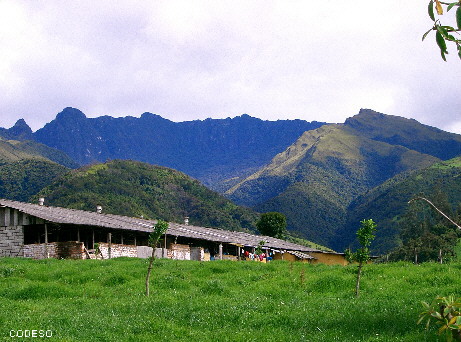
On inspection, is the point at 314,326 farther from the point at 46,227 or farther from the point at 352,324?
the point at 46,227

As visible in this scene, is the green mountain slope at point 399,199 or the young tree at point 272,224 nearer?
the young tree at point 272,224

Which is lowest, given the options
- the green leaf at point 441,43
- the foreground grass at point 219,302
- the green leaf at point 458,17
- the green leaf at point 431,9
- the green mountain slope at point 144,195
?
the foreground grass at point 219,302

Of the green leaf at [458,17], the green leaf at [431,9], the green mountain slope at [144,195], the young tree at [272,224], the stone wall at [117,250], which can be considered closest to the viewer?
the green leaf at [458,17]

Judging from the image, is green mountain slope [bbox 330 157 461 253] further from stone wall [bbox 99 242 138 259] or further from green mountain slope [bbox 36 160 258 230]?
stone wall [bbox 99 242 138 259]

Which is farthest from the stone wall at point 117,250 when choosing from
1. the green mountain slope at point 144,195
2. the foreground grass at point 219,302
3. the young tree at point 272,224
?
the green mountain slope at point 144,195

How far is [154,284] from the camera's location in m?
25.7

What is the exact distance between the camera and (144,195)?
15075cm

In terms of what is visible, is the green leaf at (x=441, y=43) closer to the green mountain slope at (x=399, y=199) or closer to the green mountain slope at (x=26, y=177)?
the green mountain slope at (x=399, y=199)

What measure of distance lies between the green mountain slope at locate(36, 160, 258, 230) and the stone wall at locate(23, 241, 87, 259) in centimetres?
8038

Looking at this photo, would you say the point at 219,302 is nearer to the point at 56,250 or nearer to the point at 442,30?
the point at 442,30

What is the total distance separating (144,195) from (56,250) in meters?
112

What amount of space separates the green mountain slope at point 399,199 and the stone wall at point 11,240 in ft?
324

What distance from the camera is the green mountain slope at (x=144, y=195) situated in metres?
128

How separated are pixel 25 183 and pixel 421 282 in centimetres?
15824
